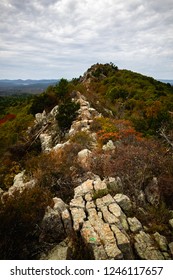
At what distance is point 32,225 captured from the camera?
5.43 metres

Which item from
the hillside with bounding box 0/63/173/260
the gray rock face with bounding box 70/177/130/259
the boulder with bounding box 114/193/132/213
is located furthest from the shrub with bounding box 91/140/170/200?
the gray rock face with bounding box 70/177/130/259

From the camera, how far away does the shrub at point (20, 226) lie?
5000 millimetres

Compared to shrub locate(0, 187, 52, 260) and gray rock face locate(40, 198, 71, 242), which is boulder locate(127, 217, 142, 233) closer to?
gray rock face locate(40, 198, 71, 242)

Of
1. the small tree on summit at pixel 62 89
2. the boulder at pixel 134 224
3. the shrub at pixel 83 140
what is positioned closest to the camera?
the boulder at pixel 134 224

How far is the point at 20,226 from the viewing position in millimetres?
5246

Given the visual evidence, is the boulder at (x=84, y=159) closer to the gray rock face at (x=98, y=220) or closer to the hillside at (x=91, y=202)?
the hillside at (x=91, y=202)

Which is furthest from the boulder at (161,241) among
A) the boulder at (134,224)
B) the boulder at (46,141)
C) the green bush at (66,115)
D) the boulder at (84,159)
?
the green bush at (66,115)

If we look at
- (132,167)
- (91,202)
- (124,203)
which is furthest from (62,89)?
(124,203)

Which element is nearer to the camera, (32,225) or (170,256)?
(170,256)

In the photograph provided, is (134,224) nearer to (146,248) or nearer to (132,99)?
(146,248)

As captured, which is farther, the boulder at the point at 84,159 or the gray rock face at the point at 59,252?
the boulder at the point at 84,159
